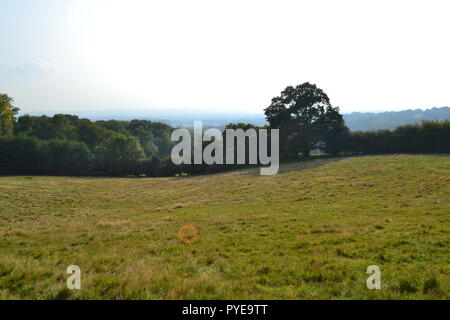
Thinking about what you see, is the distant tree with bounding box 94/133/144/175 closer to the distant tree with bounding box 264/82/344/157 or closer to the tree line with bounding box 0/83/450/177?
the tree line with bounding box 0/83/450/177

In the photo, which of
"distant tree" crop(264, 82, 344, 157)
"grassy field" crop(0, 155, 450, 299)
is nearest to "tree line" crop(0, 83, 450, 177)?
"distant tree" crop(264, 82, 344, 157)

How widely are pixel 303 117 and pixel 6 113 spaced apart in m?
76.9

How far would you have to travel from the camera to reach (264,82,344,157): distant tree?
55469mm

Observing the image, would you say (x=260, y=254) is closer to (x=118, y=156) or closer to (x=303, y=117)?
(x=303, y=117)

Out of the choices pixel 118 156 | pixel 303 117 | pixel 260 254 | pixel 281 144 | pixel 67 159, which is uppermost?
pixel 303 117

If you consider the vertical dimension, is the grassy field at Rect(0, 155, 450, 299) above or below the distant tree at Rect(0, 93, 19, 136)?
below

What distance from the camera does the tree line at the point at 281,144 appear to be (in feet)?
169

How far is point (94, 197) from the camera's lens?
32.1 metres

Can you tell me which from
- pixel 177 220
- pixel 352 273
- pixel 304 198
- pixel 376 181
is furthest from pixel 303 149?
pixel 352 273

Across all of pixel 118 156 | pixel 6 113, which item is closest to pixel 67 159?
pixel 118 156

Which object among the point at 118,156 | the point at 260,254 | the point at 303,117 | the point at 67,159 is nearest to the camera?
Result: the point at 260,254

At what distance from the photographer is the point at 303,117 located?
5647 cm
